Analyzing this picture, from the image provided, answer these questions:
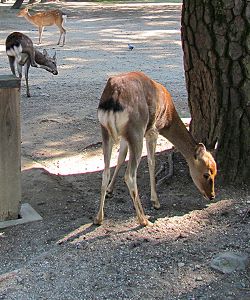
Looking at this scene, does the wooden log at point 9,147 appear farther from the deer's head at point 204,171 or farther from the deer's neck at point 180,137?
the deer's head at point 204,171

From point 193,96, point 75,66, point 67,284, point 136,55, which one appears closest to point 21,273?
point 67,284

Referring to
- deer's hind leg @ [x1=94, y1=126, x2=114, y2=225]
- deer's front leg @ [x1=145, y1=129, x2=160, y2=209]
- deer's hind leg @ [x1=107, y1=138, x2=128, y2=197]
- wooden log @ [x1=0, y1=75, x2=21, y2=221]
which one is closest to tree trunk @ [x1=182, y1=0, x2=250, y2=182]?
deer's front leg @ [x1=145, y1=129, x2=160, y2=209]

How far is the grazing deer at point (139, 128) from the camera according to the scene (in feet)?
14.6

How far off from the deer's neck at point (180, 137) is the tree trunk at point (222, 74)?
299mm

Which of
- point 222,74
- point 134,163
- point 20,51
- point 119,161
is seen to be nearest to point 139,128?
point 134,163

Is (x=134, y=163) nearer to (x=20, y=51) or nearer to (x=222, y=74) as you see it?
(x=222, y=74)

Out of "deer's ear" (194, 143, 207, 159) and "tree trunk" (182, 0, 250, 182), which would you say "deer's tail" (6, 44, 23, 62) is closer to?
"tree trunk" (182, 0, 250, 182)

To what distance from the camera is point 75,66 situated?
1307cm

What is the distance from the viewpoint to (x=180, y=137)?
516 cm

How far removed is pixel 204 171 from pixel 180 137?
0.39 meters

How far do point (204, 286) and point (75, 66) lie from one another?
9.78 m

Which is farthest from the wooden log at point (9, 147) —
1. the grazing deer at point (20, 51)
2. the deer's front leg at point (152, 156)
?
the grazing deer at point (20, 51)

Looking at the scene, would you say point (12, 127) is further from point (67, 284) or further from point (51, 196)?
point (67, 284)

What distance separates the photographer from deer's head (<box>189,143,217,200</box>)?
4.95 meters
